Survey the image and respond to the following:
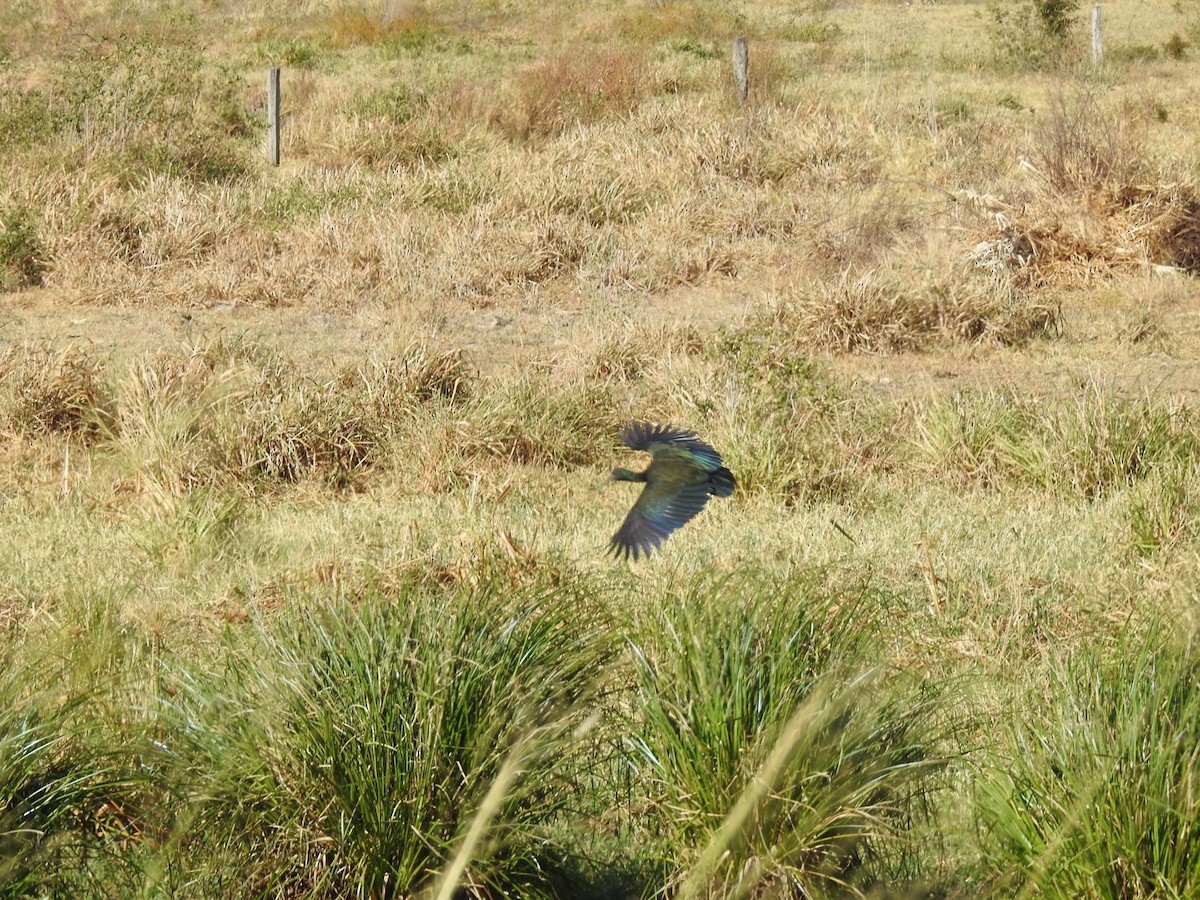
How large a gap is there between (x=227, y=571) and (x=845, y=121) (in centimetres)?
1044

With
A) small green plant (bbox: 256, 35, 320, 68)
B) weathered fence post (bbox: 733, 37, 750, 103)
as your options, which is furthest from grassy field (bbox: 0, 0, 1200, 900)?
small green plant (bbox: 256, 35, 320, 68)

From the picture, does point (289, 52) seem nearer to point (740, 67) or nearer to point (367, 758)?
point (740, 67)

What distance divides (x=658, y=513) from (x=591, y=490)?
2.90 meters

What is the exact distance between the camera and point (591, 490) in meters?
6.60

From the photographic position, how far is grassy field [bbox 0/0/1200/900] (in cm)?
285

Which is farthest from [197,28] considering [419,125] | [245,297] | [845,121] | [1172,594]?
[1172,594]

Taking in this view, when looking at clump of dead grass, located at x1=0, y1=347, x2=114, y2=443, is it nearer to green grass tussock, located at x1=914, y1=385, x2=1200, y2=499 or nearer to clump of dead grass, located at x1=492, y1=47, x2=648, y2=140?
green grass tussock, located at x1=914, y1=385, x2=1200, y2=499

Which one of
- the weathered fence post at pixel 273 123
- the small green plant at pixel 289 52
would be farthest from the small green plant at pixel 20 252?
the small green plant at pixel 289 52

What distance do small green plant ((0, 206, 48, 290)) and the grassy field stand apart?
43 mm

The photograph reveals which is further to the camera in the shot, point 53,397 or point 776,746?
point 53,397

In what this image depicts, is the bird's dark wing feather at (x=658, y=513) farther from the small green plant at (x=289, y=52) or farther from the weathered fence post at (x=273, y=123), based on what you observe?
the small green plant at (x=289, y=52)

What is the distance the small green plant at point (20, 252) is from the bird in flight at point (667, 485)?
740cm

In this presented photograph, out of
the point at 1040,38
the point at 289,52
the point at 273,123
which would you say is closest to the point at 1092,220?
the point at 273,123

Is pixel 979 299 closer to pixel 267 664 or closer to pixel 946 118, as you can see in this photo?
pixel 946 118
